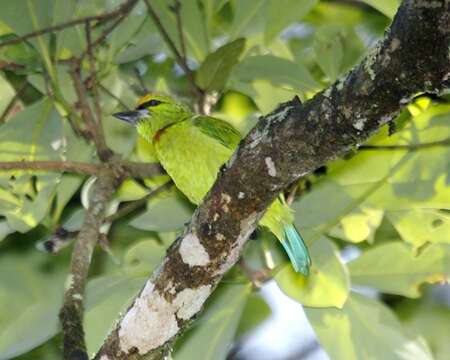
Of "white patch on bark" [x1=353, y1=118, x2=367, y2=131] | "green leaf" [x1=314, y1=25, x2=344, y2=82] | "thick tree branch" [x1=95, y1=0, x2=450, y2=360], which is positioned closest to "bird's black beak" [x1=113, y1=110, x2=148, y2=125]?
"green leaf" [x1=314, y1=25, x2=344, y2=82]

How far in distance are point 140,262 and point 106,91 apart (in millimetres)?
625

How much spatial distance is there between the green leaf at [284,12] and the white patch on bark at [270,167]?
4.43 ft

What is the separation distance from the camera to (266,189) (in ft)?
8.09

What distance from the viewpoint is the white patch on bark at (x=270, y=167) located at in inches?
94.9

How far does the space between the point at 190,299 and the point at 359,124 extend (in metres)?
0.70

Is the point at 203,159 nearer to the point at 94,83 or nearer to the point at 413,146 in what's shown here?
the point at 94,83

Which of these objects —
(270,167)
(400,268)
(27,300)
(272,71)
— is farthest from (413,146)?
(27,300)

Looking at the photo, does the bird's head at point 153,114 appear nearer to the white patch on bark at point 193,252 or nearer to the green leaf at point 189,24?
the green leaf at point 189,24

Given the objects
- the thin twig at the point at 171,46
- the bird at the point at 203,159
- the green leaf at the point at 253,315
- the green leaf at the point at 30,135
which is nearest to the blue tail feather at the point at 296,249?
the bird at the point at 203,159

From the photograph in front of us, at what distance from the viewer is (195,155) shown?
3381 mm

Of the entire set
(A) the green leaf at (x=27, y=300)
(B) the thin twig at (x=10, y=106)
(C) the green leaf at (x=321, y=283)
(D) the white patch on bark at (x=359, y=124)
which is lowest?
(A) the green leaf at (x=27, y=300)

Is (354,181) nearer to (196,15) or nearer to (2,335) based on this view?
(196,15)

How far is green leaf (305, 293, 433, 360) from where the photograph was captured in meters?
3.38

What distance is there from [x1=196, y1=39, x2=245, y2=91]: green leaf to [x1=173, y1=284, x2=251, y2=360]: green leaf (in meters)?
0.66
